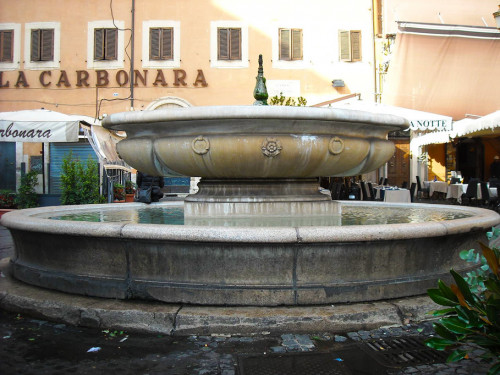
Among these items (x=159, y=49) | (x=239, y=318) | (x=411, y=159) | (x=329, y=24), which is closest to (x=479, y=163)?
(x=411, y=159)

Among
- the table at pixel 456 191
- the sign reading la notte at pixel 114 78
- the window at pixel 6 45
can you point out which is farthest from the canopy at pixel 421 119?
the window at pixel 6 45

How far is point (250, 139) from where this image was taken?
3.64 metres

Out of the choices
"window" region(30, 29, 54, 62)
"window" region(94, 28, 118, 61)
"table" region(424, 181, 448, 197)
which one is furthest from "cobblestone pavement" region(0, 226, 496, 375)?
"window" region(30, 29, 54, 62)

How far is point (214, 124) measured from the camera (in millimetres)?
3643

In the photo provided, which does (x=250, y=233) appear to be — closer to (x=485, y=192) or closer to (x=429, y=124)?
(x=429, y=124)

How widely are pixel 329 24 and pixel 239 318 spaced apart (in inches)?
626

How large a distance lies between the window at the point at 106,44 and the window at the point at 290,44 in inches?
231

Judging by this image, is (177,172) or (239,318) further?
(177,172)

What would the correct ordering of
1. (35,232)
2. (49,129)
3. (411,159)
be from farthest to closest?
(411,159), (49,129), (35,232)

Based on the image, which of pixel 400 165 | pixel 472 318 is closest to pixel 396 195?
pixel 472 318

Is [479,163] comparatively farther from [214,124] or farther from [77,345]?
[77,345]

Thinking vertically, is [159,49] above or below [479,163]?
above

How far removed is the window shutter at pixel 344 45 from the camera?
668 inches

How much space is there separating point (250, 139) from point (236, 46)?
45.7ft
